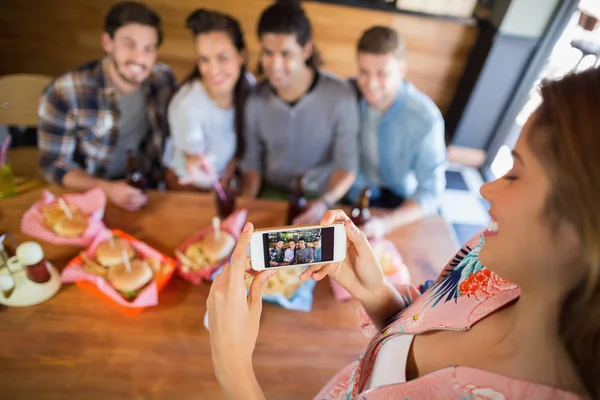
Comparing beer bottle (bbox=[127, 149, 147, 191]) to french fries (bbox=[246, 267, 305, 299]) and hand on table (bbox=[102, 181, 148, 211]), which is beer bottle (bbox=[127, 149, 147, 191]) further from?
french fries (bbox=[246, 267, 305, 299])

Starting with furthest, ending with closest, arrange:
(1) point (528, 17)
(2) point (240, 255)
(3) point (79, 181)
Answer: (1) point (528, 17)
(3) point (79, 181)
(2) point (240, 255)

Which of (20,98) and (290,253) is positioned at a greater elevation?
(290,253)

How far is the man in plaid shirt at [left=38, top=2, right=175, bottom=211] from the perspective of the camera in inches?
65.9

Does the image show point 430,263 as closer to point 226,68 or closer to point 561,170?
point 561,170

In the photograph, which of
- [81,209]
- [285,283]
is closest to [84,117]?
[81,209]

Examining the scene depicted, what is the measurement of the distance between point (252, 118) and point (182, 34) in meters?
1.40

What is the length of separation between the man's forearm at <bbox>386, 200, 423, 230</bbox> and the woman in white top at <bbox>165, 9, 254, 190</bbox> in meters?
0.80

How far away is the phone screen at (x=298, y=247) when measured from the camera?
0.82 meters

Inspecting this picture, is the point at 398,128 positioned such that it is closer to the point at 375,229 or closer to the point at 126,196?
the point at 375,229

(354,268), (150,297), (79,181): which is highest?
(354,268)

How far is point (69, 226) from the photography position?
4.15 feet

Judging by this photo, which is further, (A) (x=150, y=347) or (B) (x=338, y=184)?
(B) (x=338, y=184)

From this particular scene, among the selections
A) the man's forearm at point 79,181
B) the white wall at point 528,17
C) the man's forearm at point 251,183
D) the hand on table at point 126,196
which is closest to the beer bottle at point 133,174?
the hand on table at point 126,196

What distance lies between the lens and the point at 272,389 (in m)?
1.00
